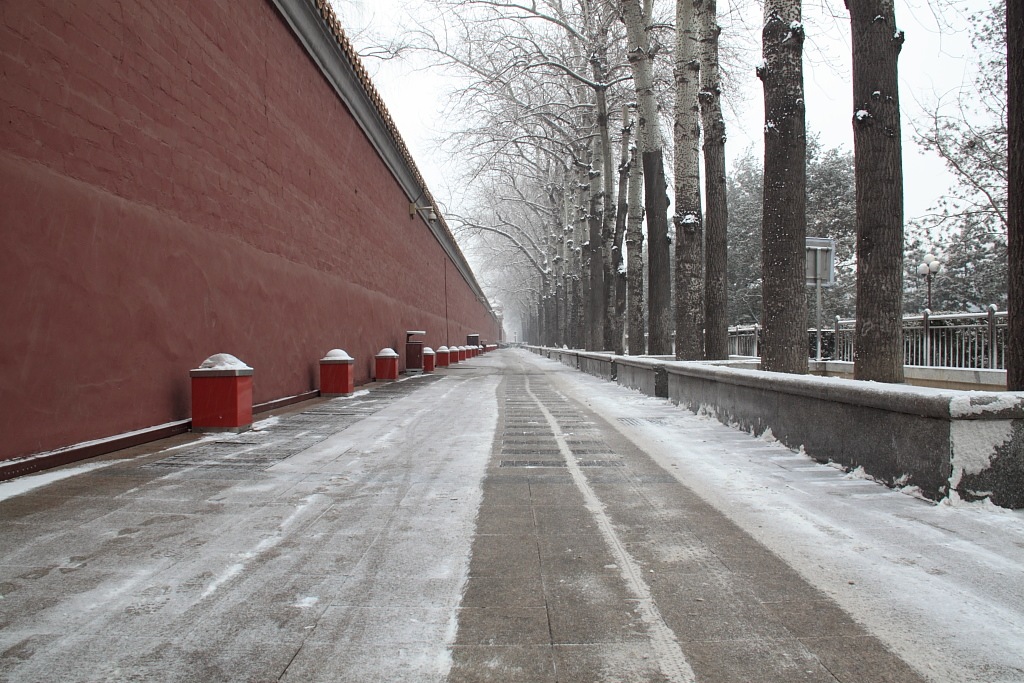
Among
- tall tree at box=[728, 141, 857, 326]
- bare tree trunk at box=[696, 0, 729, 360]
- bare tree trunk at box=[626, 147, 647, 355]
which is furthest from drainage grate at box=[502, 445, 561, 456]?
tall tree at box=[728, 141, 857, 326]

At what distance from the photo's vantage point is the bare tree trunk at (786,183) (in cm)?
768

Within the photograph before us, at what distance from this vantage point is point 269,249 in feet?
30.4

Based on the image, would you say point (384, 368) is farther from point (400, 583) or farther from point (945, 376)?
point (400, 583)

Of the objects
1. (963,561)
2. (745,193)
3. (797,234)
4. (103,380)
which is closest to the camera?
(963,561)

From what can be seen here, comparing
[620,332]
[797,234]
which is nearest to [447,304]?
[620,332]

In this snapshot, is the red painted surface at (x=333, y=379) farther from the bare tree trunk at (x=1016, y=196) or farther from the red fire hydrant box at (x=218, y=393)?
the bare tree trunk at (x=1016, y=196)

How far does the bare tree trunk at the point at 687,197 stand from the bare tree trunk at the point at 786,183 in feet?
12.8

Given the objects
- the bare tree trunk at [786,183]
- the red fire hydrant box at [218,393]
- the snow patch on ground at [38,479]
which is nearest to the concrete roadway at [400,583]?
the snow patch on ground at [38,479]

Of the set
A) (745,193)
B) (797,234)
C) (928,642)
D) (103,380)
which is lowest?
(928,642)

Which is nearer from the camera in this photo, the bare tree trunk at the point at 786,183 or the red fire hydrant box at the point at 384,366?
the bare tree trunk at the point at 786,183

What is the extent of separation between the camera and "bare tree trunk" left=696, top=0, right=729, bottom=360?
10969 millimetres

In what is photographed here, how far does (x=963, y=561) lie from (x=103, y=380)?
6.15 meters

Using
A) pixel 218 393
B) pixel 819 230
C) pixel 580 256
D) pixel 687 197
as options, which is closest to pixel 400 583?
pixel 218 393

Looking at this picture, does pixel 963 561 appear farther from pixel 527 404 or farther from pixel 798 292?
pixel 527 404
